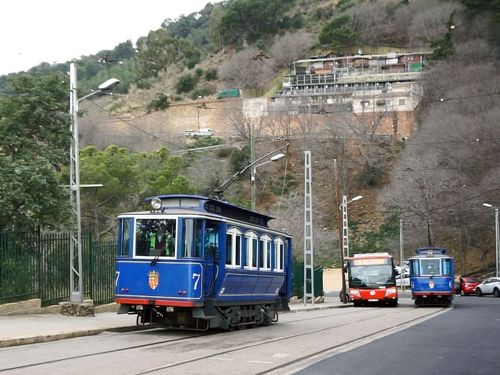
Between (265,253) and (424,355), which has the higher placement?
(265,253)

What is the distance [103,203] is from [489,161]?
36.1m

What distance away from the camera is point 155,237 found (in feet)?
57.5

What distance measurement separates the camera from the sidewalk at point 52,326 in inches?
591

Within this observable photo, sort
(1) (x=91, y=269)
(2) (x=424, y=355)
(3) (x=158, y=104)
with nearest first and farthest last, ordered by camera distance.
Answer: (2) (x=424, y=355) → (1) (x=91, y=269) → (3) (x=158, y=104)

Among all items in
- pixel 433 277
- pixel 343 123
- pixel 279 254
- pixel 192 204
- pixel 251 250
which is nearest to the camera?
pixel 192 204

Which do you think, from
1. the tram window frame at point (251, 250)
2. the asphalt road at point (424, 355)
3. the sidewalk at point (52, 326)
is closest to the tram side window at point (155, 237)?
the sidewalk at point (52, 326)

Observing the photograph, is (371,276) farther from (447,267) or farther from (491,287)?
(491,287)

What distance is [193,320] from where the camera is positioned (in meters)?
18.0

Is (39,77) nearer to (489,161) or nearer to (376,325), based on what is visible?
(376,325)

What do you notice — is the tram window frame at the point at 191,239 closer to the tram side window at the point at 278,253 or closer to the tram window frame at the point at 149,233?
the tram window frame at the point at 149,233

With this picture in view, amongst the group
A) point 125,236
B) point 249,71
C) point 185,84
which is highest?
point 249,71

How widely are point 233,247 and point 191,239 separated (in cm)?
212

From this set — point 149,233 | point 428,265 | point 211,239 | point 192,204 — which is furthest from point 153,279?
point 428,265

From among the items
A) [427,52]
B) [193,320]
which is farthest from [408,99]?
[193,320]
